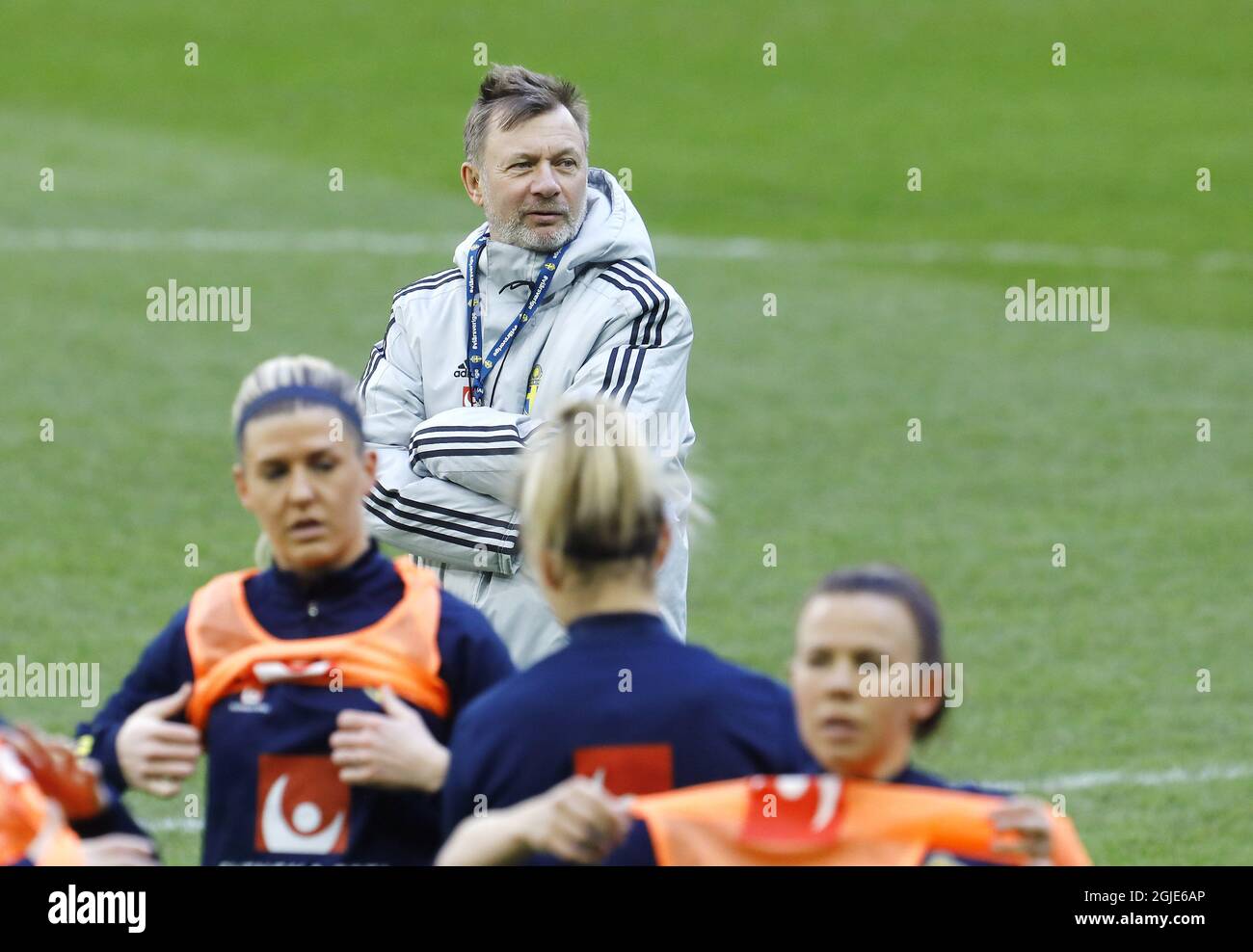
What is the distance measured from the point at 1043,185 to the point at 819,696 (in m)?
22.2

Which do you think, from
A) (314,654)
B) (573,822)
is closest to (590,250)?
(314,654)

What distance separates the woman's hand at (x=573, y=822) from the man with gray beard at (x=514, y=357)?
2.19m

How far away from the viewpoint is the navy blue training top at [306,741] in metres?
4.02

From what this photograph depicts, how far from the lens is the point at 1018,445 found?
46.2 ft

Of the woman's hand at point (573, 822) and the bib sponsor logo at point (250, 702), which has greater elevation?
the bib sponsor logo at point (250, 702)

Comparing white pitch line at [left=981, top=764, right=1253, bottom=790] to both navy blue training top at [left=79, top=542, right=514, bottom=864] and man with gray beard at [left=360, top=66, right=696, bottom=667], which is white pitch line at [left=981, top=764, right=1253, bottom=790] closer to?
man with gray beard at [left=360, top=66, right=696, bottom=667]

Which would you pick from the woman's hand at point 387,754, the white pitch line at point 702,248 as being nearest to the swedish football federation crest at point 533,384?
the woman's hand at point 387,754

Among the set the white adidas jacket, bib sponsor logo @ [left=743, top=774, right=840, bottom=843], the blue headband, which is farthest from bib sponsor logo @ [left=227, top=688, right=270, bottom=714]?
the white adidas jacket

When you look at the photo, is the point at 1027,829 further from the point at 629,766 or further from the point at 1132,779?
the point at 1132,779

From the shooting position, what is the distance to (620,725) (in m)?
3.56

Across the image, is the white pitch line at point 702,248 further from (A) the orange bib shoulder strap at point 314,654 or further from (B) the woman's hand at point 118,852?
(B) the woman's hand at point 118,852

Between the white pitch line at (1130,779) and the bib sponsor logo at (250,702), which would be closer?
the bib sponsor logo at (250,702)

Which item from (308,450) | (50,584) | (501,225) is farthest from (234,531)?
(308,450)

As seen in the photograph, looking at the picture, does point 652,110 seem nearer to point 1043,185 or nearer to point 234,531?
point 1043,185
